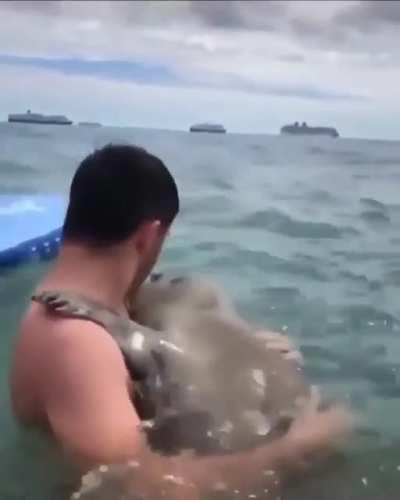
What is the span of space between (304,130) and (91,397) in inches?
25.9

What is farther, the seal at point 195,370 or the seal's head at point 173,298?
the seal's head at point 173,298

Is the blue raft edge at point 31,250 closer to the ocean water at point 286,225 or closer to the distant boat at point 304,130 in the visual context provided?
the ocean water at point 286,225

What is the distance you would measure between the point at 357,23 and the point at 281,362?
49cm

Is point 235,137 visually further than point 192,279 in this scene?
Yes

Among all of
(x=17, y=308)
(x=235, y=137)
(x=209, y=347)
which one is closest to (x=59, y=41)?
(x=235, y=137)

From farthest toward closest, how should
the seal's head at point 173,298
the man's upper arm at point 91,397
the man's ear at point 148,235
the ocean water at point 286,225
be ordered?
the ocean water at point 286,225 < the seal's head at point 173,298 < the man's ear at point 148,235 < the man's upper arm at point 91,397

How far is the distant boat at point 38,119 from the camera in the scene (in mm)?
1450

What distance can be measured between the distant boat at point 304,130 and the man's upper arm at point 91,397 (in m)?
0.58

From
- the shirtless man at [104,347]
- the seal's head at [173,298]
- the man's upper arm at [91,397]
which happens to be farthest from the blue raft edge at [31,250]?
the man's upper arm at [91,397]

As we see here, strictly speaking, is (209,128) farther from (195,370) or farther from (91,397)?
(91,397)

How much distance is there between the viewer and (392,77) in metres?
1.41

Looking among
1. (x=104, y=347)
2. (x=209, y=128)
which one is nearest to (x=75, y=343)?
(x=104, y=347)

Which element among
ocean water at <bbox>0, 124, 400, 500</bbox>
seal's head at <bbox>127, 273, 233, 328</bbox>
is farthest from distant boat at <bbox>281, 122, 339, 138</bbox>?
seal's head at <bbox>127, 273, 233, 328</bbox>

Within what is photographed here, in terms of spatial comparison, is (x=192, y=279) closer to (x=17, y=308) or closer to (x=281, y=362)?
(x=281, y=362)
